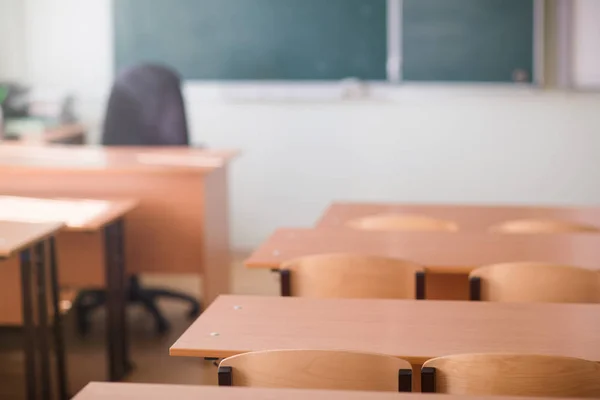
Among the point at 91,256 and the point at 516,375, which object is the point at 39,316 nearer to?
the point at 91,256

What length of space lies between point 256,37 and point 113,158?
1918 millimetres

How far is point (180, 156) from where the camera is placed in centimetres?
491

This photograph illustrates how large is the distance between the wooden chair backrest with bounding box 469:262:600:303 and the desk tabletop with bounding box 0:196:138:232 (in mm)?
1594

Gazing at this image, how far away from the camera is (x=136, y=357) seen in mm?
4684

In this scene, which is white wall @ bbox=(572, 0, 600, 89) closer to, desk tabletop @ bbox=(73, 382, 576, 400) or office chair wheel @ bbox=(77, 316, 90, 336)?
office chair wheel @ bbox=(77, 316, 90, 336)

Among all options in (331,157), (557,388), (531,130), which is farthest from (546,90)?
(557,388)

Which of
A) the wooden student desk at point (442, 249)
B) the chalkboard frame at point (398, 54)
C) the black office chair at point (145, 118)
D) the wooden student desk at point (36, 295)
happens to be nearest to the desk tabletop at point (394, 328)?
the wooden student desk at point (442, 249)

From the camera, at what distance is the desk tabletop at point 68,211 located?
3.93 metres

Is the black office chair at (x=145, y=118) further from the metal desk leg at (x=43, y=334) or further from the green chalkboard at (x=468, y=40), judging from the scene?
the green chalkboard at (x=468, y=40)

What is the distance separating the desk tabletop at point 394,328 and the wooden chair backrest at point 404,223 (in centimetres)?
136

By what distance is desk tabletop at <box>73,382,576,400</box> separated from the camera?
6.62ft

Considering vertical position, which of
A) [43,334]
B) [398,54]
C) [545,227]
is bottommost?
[43,334]

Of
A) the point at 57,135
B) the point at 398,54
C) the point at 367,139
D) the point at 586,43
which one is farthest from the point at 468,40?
the point at 57,135

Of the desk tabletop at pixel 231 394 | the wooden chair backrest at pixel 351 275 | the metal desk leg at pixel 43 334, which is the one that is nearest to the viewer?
the desk tabletop at pixel 231 394
